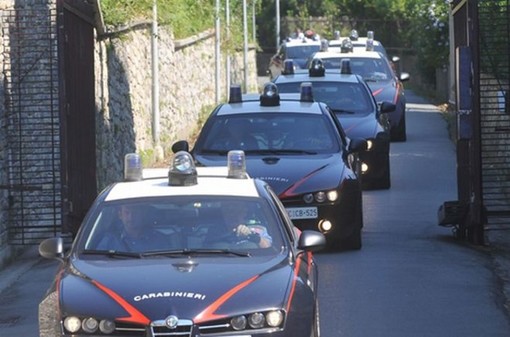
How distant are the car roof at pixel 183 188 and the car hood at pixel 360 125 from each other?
9061 millimetres

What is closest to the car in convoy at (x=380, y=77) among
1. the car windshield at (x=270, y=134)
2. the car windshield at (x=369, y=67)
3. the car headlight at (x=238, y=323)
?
the car windshield at (x=369, y=67)

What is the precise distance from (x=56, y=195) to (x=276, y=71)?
934 inches

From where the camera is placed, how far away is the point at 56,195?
14.9 meters

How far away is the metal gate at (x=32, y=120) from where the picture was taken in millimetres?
14570

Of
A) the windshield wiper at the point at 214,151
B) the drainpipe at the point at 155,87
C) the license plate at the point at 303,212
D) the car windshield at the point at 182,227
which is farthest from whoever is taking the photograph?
the drainpipe at the point at 155,87

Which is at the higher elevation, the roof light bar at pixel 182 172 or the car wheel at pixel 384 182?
the roof light bar at pixel 182 172

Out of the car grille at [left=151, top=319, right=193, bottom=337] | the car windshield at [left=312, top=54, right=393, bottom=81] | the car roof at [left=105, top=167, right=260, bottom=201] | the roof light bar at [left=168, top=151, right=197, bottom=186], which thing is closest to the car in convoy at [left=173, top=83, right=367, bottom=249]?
the car roof at [left=105, top=167, right=260, bottom=201]

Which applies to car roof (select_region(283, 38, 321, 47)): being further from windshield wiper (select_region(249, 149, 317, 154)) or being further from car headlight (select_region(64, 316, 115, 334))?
car headlight (select_region(64, 316, 115, 334))

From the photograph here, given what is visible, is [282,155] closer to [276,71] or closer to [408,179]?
[408,179]

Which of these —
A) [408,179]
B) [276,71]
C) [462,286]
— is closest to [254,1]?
[276,71]

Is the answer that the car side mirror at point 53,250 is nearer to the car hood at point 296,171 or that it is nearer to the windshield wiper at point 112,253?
the windshield wiper at point 112,253

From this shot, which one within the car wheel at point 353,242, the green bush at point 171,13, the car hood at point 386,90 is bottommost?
the car wheel at point 353,242

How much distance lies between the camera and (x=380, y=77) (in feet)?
84.2

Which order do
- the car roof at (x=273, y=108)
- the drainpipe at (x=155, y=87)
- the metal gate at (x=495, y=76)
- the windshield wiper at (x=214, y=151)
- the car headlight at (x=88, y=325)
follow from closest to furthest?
the car headlight at (x=88, y=325)
the windshield wiper at (x=214, y=151)
the metal gate at (x=495, y=76)
the car roof at (x=273, y=108)
the drainpipe at (x=155, y=87)
